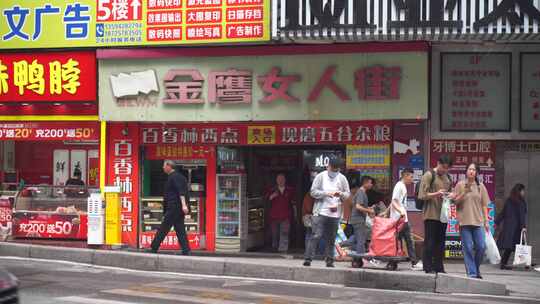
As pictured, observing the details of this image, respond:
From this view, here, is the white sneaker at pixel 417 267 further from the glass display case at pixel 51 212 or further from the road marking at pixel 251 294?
the glass display case at pixel 51 212

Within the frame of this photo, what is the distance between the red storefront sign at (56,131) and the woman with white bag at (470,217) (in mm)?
8263

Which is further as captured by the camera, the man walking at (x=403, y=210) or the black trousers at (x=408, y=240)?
the black trousers at (x=408, y=240)

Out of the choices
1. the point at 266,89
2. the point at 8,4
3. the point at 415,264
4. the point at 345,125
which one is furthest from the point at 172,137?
the point at 415,264

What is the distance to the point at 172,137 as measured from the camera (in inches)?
629

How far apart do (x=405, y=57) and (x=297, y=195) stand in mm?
4243

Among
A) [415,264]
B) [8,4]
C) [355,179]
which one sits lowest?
[415,264]

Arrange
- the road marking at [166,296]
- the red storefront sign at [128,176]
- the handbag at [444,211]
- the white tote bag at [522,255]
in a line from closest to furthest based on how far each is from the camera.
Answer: the road marking at [166,296]
the handbag at [444,211]
the white tote bag at [522,255]
the red storefront sign at [128,176]

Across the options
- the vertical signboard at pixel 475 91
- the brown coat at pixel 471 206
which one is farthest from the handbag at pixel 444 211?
the vertical signboard at pixel 475 91

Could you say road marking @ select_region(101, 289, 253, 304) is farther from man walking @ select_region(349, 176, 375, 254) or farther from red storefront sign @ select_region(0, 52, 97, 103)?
red storefront sign @ select_region(0, 52, 97, 103)

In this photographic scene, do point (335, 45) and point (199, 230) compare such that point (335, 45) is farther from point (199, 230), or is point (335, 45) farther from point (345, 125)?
point (199, 230)

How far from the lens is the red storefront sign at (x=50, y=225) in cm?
1602

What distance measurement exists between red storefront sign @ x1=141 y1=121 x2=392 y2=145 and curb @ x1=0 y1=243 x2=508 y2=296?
127 inches

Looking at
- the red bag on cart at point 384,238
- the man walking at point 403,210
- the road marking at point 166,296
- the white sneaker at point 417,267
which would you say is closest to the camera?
the road marking at point 166,296

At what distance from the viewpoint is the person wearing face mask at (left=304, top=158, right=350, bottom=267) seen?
39.9 feet
